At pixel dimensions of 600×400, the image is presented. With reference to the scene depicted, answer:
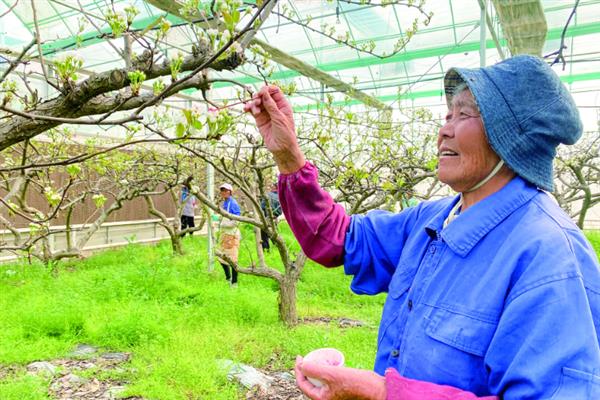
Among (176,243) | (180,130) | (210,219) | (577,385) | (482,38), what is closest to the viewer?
(577,385)

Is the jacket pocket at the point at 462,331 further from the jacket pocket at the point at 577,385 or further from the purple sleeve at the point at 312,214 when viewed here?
the purple sleeve at the point at 312,214

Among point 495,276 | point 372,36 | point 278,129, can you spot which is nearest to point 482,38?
point 278,129

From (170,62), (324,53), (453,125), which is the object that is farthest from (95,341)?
(324,53)

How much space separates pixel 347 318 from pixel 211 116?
15.6 feet

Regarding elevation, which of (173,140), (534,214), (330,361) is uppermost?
(173,140)

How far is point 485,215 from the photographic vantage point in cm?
112

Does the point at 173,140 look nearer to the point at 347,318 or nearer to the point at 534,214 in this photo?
the point at 534,214

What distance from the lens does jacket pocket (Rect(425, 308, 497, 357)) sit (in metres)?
0.99

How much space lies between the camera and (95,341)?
4680 millimetres

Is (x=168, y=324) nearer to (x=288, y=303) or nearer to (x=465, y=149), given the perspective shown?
(x=288, y=303)

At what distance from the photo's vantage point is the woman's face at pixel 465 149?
45.7 inches

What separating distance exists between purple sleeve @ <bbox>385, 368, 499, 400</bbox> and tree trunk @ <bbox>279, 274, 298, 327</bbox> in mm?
4119

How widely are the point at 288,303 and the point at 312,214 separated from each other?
3829 mm

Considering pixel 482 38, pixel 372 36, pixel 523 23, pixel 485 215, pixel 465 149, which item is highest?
pixel 372 36
